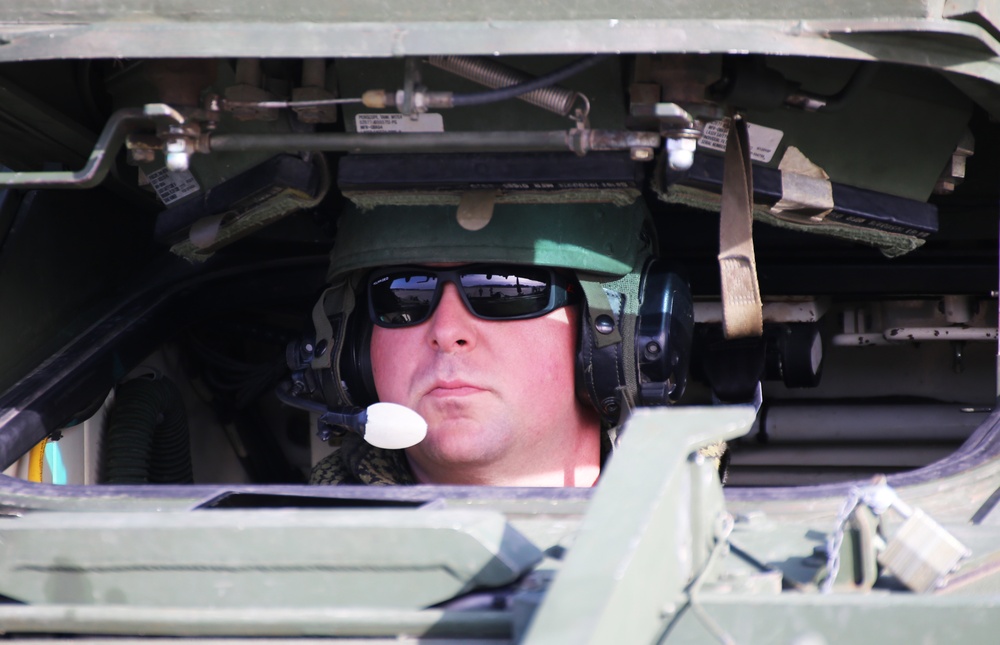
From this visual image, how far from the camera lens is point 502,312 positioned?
99.7 inches

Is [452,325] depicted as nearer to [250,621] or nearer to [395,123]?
[395,123]

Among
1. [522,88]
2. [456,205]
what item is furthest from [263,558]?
[456,205]

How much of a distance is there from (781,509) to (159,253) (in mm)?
1774

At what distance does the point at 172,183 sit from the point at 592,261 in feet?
2.75

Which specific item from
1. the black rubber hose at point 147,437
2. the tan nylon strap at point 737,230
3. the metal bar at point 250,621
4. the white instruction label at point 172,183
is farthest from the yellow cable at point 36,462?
the tan nylon strap at point 737,230

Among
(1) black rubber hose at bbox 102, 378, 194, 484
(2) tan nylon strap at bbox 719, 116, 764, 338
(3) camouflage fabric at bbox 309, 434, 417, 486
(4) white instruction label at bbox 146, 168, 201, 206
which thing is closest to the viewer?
(2) tan nylon strap at bbox 719, 116, 764, 338

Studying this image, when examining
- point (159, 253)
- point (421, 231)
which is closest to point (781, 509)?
point (421, 231)

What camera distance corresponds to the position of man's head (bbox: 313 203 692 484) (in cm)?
249

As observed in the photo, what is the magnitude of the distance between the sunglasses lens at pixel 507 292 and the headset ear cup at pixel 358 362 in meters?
0.31

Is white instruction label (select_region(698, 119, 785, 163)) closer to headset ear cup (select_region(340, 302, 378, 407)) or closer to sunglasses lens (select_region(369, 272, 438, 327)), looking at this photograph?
sunglasses lens (select_region(369, 272, 438, 327))

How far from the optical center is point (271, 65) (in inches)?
85.3

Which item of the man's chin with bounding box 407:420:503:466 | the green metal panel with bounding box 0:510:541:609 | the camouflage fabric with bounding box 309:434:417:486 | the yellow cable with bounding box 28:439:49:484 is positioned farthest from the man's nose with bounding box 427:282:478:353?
the green metal panel with bounding box 0:510:541:609

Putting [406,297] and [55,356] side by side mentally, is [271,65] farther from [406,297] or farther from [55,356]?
[55,356]

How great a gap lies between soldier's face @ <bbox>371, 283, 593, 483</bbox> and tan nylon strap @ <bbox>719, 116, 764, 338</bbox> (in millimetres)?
482
